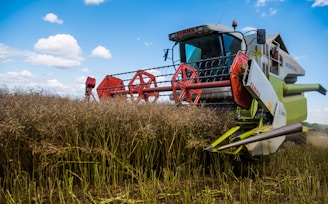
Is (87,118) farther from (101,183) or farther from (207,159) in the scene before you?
(207,159)

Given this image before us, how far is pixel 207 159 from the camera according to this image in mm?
3666

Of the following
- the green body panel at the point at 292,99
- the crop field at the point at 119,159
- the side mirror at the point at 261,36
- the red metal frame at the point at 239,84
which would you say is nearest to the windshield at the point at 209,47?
the green body panel at the point at 292,99

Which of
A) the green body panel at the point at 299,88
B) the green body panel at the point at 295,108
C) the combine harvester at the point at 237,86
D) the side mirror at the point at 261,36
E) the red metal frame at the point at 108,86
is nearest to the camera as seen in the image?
the combine harvester at the point at 237,86

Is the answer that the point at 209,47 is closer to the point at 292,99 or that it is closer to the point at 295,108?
the point at 292,99

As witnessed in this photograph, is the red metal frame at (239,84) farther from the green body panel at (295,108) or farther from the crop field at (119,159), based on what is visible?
the green body panel at (295,108)

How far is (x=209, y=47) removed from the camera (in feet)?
17.7

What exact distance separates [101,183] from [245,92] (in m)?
1.92

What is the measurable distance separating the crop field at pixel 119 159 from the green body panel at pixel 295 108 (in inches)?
54.3

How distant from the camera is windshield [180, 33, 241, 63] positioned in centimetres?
521

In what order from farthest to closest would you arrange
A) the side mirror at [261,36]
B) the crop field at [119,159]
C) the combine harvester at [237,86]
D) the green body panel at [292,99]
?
1. the green body panel at [292,99]
2. the side mirror at [261,36]
3. the combine harvester at [237,86]
4. the crop field at [119,159]

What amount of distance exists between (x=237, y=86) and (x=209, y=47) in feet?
7.58

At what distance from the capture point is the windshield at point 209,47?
521 centimetres

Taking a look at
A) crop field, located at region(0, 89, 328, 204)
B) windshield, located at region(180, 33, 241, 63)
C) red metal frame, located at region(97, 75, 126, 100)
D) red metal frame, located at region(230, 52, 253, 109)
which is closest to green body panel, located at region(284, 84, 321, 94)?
windshield, located at region(180, 33, 241, 63)

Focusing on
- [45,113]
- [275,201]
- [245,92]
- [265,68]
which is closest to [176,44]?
[265,68]
